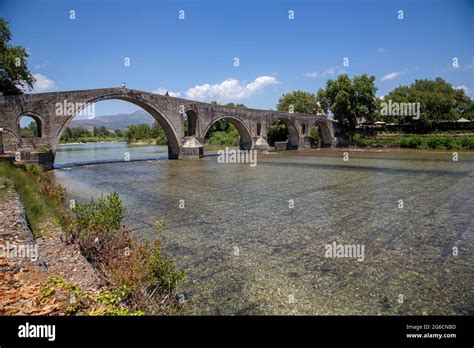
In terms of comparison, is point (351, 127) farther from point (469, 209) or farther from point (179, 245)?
point (179, 245)

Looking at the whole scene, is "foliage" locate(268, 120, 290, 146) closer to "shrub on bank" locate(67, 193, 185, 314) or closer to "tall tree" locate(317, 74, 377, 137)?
"tall tree" locate(317, 74, 377, 137)

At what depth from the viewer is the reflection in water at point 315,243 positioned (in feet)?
20.5

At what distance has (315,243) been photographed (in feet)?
30.8

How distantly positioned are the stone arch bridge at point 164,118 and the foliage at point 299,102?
1233 centimetres

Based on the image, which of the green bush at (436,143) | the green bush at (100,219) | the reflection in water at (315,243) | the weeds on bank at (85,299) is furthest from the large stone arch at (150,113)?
the green bush at (436,143)

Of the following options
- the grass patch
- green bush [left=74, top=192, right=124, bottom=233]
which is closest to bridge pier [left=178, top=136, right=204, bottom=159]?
the grass patch

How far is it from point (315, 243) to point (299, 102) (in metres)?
77.0

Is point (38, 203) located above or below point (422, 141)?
below

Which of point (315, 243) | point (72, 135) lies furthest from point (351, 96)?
point (72, 135)

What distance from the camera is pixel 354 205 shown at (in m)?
14.2

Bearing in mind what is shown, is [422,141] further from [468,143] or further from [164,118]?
[164,118]

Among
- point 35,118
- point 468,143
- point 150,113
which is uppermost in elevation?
point 150,113

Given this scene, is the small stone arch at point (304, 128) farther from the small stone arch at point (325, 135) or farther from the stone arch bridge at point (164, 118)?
the small stone arch at point (325, 135)
